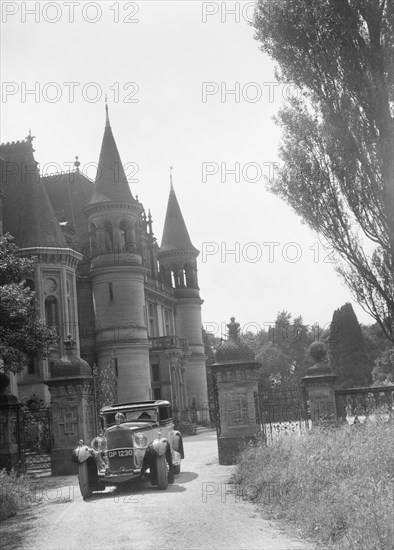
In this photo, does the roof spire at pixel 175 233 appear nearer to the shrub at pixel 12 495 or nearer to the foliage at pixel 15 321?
the foliage at pixel 15 321

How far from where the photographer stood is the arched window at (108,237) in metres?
44.8

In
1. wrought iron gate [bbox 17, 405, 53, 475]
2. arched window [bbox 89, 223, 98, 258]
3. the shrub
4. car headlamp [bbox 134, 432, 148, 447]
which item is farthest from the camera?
arched window [bbox 89, 223, 98, 258]

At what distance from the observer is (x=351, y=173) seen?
15969 mm

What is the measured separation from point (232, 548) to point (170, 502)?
4027mm

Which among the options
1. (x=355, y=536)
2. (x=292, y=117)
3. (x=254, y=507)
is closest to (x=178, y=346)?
(x=292, y=117)

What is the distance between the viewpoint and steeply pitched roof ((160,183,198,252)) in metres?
59.7

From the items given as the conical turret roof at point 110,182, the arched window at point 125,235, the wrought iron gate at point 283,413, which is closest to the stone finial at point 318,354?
the wrought iron gate at point 283,413

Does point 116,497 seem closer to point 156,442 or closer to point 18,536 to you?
point 156,442

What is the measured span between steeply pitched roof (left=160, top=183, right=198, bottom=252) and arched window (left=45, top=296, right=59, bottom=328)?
813 inches

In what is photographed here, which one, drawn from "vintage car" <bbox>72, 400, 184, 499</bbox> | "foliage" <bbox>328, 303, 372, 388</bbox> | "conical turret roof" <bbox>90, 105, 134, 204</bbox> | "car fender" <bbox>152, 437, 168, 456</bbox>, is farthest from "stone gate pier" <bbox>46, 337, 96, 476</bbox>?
"foliage" <bbox>328, 303, 372, 388</bbox>

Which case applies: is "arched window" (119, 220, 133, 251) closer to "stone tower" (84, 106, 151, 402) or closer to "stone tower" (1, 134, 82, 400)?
"stone tower" (84, 106, 151, 402)

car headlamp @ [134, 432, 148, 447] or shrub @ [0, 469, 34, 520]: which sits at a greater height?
car headlamp @ [134, 432, 148, 447]

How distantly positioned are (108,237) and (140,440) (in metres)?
30.3

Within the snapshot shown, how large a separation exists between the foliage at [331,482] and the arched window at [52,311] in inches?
985
